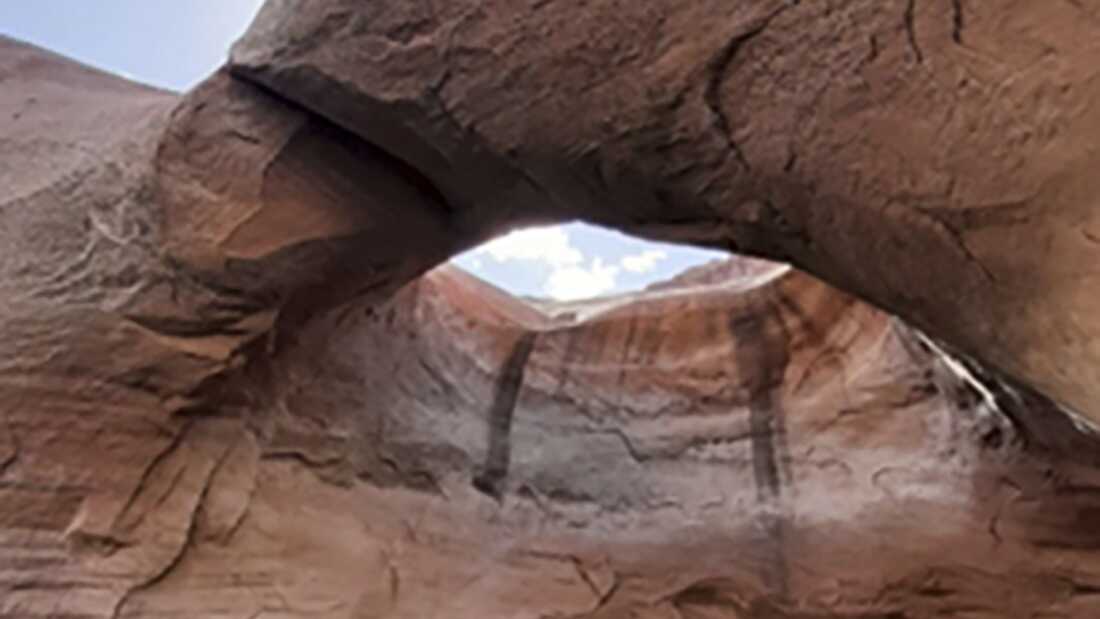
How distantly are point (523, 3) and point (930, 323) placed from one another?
2.71 ft

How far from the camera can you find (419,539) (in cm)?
217

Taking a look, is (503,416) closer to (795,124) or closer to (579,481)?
(579,481)

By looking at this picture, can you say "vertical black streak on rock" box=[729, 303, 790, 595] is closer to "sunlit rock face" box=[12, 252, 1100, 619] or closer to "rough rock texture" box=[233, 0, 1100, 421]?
"sunlit rock face" box=[12, 252, 1100, 619]

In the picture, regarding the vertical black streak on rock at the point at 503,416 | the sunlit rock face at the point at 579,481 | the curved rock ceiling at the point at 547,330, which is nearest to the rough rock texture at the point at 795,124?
the curved rock ceiling at the point at 547,330

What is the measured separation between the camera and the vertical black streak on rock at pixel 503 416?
95.7 inches

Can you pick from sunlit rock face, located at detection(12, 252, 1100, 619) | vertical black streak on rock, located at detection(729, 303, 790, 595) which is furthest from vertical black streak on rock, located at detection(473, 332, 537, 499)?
vertical black streak on rock, located at detection(729, 303, 790, 595)

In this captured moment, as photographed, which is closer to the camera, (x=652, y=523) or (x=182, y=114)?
(x=182, y=114)

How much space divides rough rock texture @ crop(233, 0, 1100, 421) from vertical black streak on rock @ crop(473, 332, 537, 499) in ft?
2.79

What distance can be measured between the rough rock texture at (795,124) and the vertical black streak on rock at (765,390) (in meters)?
0.91

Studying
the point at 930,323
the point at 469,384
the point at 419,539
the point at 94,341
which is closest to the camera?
the point at 930,323

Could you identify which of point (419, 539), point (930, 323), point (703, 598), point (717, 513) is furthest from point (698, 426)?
point (930, 323)

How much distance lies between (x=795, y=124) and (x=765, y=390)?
146 centimetres

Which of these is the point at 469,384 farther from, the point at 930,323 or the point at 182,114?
the point at 930,323

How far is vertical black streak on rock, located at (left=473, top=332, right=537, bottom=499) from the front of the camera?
2430mm
